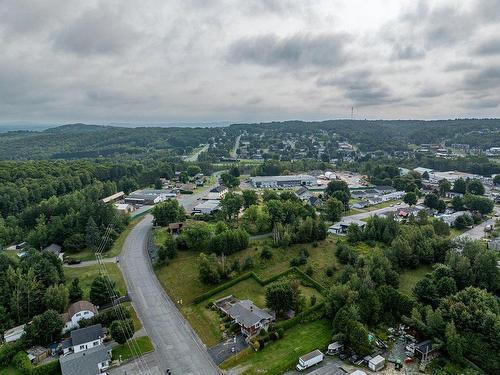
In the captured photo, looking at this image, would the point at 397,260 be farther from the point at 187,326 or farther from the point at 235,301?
the point at 187,326

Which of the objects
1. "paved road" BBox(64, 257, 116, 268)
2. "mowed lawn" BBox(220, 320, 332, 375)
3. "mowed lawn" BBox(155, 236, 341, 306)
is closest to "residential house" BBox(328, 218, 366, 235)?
"mowed lawn" BBox(155, 236, 341, 306)

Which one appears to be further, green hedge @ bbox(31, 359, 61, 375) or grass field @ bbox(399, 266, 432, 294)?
grass field @ bbox(399, 266, 432, 294)

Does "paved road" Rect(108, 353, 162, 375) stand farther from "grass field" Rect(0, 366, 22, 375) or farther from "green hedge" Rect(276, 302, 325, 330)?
"green hedge" Rect(276, 302, 325, 330)

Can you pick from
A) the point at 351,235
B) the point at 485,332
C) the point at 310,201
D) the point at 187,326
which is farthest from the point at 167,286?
the point at 310,201

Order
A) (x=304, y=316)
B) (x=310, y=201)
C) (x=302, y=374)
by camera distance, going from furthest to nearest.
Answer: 1. (x=310, y=201)
2. (x=304, y=316)
3. (x=302, y=374)

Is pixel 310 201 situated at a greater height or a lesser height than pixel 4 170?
lesser

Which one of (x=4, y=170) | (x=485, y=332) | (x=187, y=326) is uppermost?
(x=4, y=170)

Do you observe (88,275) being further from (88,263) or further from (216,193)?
(216,193)
